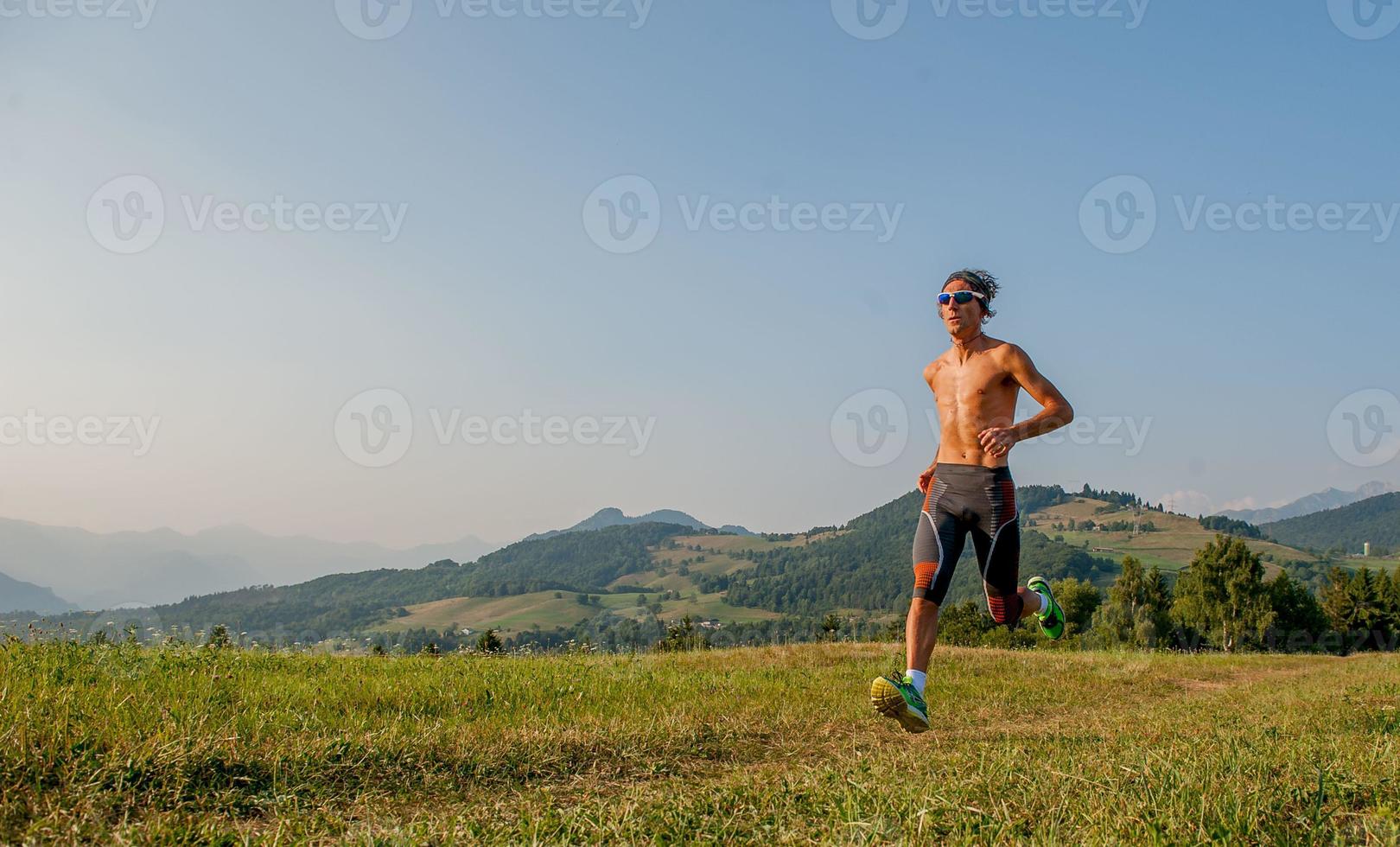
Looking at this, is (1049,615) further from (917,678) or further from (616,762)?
(616,762)

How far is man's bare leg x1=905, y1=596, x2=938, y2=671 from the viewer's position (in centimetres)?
628

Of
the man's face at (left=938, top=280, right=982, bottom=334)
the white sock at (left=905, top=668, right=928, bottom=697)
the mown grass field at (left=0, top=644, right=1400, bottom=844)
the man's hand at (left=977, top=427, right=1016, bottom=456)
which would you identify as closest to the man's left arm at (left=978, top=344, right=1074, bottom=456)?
the man's hand at (left=977, top=427, right=1016, bottom=456)

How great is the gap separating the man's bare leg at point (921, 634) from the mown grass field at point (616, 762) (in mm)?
581

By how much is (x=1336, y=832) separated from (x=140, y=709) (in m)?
5.94

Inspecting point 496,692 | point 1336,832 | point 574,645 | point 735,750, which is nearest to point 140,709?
point 496,692

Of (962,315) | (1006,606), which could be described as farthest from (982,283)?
(1006,606)

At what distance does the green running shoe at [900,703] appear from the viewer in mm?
5652

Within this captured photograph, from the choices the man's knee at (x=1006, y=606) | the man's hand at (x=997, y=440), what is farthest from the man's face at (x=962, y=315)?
the man's knee at (x=1006, y=606)

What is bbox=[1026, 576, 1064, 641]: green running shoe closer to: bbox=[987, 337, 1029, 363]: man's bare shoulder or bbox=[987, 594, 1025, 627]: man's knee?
bbox=[987, 594, 1025, 627]: man's knee

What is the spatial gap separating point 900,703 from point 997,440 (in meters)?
1.97

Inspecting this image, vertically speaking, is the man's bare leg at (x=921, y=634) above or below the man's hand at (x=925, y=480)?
below

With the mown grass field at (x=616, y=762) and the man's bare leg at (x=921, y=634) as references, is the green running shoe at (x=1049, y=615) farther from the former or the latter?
the man's bare leg at (x=921, y=634)

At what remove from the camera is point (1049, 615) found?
7.60 meters

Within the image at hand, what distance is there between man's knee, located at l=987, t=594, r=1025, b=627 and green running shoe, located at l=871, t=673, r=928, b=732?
1.37 m
